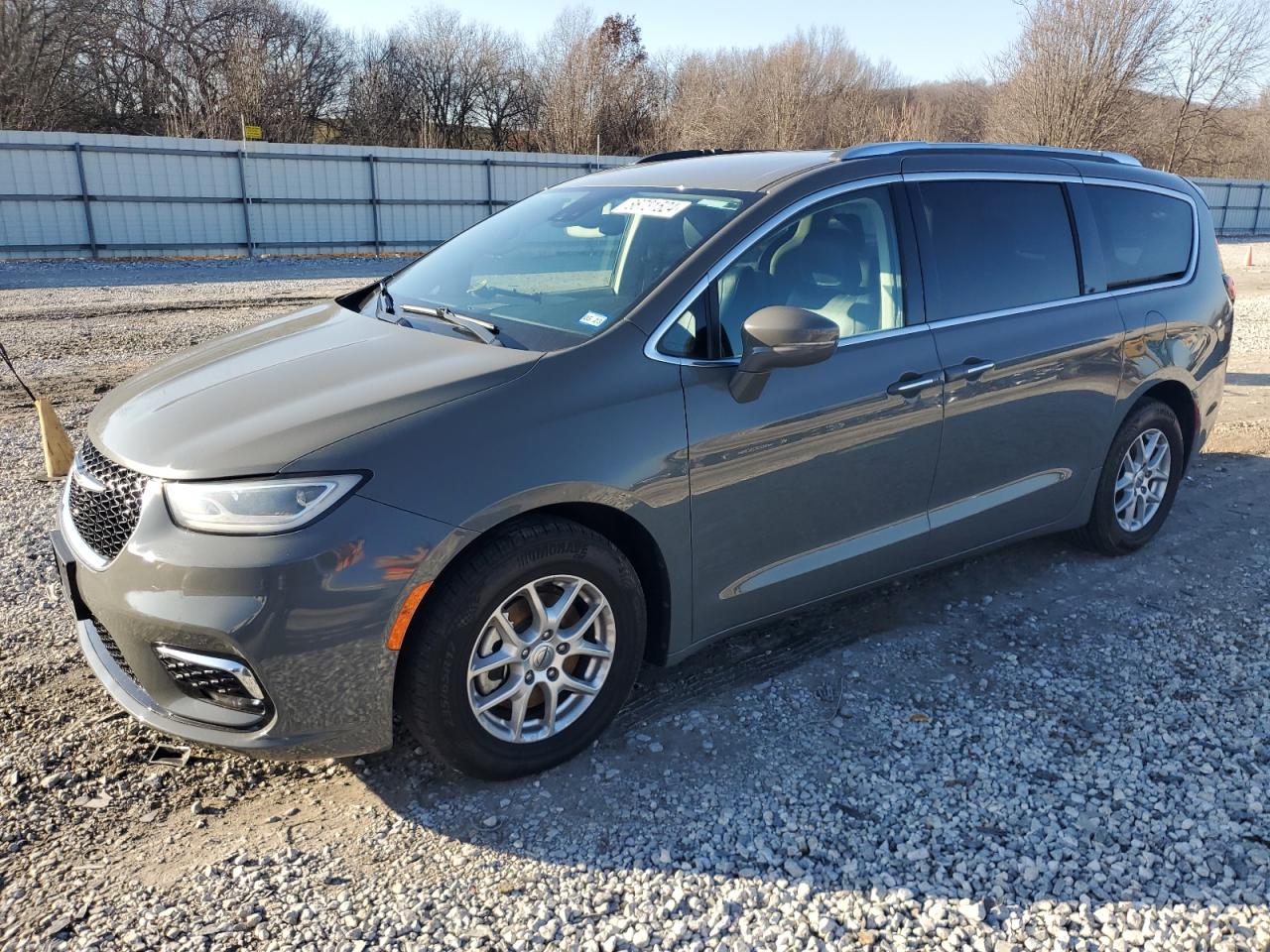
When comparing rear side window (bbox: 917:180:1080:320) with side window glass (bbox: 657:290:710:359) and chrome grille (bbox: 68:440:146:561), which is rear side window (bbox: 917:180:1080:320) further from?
chrome grille (bbox: 68:440:146:561)

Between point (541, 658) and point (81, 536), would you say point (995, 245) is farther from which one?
point (81, 536)

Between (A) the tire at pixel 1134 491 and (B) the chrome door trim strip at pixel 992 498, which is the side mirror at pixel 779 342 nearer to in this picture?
(B) the chrome door trim strip at pixel 992 498

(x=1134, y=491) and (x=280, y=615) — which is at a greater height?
(x=280, y=615)

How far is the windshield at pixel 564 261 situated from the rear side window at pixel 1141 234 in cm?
214

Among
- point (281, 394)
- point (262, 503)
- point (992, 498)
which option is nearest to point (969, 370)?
point (992, 498)

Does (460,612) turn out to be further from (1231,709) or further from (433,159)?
(433,159)

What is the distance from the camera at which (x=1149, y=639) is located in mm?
4145

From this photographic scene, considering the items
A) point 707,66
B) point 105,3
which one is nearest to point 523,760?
point 105,3

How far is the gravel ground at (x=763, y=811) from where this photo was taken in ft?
8.37

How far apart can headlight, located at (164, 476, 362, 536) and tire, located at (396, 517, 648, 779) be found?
406 mm

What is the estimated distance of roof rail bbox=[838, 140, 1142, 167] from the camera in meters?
3.85

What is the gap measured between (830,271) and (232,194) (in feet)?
67.6

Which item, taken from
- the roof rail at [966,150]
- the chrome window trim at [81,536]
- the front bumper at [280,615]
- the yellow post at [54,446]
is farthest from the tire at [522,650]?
the yellow post at [54,446]

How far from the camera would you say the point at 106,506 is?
290 cm
